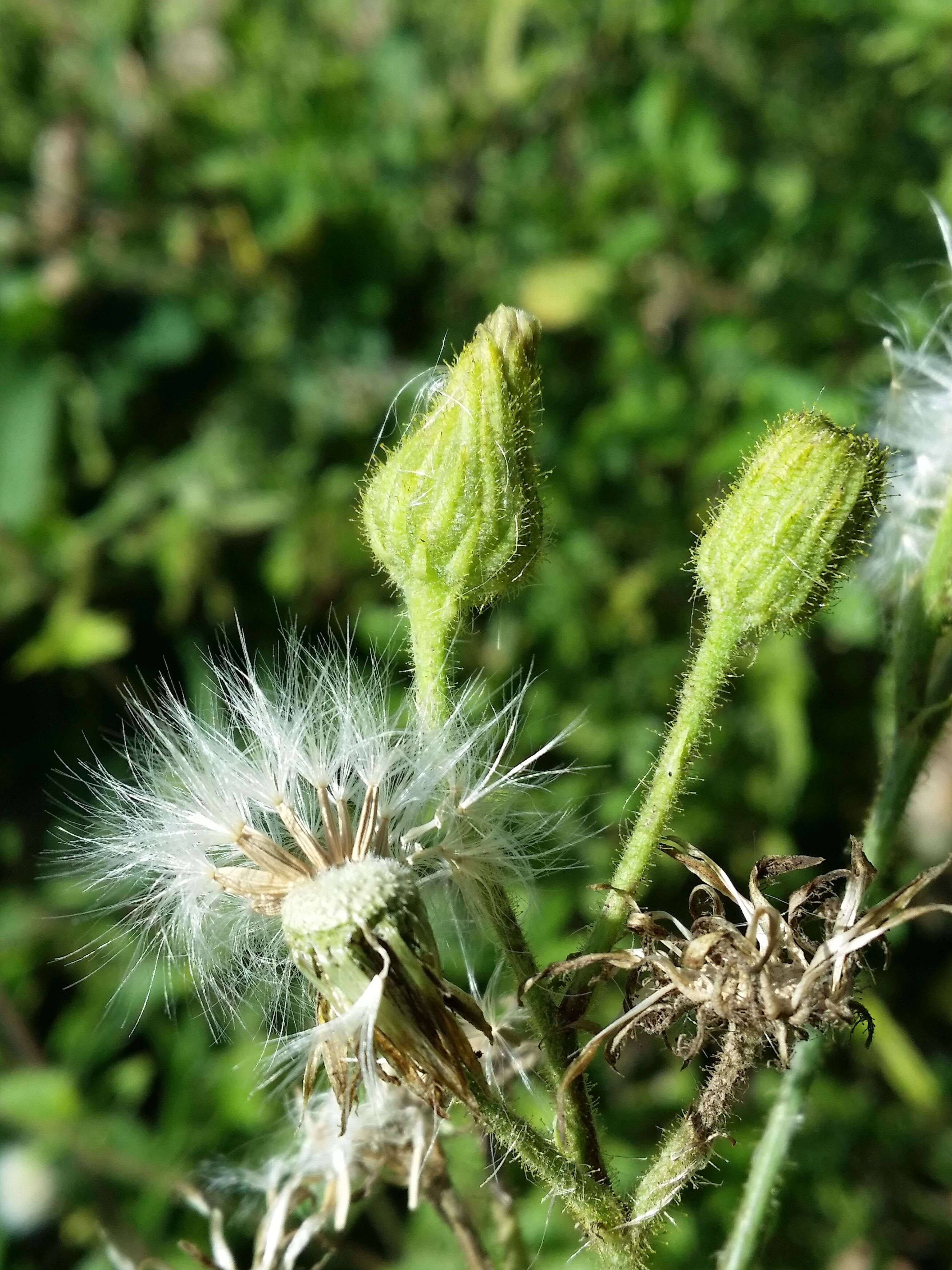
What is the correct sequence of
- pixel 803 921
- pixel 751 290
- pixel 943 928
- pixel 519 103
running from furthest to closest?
1. pixel 943 928
2. pixel 519 103
3. pixel 751 290
4. pixel 803 921

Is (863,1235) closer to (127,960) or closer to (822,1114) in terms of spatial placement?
(822,1114)

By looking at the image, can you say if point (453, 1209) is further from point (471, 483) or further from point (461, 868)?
point (471, 483)

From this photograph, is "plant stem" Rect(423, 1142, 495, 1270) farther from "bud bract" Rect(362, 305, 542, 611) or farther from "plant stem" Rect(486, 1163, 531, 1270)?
"bud bract" Rect(362, 305, 542, 611)

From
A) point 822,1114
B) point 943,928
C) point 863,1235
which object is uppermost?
point 822,1114

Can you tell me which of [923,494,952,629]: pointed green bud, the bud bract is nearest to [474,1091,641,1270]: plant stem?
the bud bract

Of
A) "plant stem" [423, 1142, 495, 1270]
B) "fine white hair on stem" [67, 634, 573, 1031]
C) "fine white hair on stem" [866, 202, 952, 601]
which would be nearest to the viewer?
"fine white hair on stem" [67, 634, 573, 1031]

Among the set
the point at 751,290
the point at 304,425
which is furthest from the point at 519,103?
the point at 304,425
